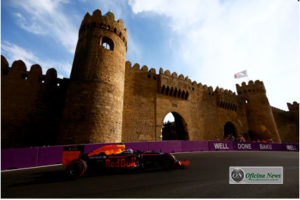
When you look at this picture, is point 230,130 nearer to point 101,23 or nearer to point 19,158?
point 101,23

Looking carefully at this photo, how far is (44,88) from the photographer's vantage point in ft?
41.2

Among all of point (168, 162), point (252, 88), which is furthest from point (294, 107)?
point (168, 162)

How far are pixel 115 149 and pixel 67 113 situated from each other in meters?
7.17

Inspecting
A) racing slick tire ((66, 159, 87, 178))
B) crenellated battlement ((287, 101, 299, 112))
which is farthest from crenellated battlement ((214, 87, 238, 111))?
racing slick tire ((66, 159, 87, 178))

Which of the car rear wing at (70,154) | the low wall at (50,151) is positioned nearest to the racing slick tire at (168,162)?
the low wall at (50,151)

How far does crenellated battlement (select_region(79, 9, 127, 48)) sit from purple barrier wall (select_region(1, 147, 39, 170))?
10.6 meters

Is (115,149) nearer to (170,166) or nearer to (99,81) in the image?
(170,166)

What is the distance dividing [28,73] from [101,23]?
750 centimetres

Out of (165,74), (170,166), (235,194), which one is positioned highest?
(165,74)

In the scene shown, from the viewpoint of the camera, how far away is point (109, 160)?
477cm

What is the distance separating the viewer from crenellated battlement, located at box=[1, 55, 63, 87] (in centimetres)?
1176

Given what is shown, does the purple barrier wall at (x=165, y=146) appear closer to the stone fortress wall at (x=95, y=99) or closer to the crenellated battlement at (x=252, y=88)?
the stone fortress wall at (x=95, y=99)

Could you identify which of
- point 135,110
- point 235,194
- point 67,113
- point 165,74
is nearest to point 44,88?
point 67,113

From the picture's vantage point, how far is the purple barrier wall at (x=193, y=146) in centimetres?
1231
